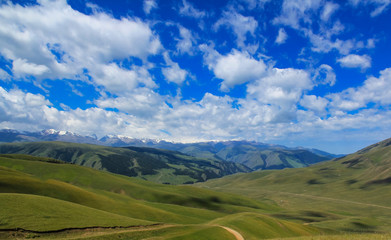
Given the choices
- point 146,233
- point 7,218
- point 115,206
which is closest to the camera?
point 7,218

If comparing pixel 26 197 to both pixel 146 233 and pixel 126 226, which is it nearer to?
pixel 126 226

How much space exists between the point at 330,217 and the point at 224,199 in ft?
239

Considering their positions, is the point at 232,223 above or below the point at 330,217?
above

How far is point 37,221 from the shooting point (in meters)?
40.6

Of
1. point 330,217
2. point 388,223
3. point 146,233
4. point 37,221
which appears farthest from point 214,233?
point 388,223

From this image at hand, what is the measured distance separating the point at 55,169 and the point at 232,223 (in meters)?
149

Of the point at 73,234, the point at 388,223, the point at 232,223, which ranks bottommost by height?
the point at 388,223

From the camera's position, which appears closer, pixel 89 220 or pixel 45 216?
pixel 45 216

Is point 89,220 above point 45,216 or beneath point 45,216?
beneath

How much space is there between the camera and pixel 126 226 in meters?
49.9

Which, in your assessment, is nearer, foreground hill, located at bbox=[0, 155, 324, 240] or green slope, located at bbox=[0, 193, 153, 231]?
green slope, located at bbox=[0, 193, 153, 231]

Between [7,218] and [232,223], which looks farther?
[232,223]

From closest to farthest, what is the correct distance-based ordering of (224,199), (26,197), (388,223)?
(26,197) < (388,223) < (224,199)

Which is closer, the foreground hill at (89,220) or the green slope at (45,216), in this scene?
the green slope at (45,216)
